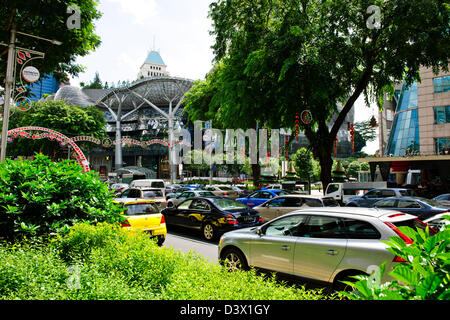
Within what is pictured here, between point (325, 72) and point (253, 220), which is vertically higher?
point (325, 72)

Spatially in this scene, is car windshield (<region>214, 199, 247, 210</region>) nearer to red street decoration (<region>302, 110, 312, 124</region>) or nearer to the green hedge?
the green hedge

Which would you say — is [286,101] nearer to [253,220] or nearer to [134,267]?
[253,220]

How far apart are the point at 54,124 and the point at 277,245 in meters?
44.0

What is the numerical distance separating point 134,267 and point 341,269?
3.24m

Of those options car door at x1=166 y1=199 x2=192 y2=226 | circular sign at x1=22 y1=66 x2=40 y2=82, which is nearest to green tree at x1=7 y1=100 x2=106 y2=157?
circular sign at x1=22 y1=66 x2=40 y2=82

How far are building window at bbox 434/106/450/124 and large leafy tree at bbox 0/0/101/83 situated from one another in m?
35.1

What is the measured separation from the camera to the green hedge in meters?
2.65

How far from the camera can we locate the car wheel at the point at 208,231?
10328 mm

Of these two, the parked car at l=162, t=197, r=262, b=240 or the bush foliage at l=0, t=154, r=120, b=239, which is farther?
the parked car at l=162, t=197, r=262, b=240

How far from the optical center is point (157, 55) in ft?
573

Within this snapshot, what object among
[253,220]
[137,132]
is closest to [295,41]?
[253,220]

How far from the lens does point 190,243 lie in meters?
10.2

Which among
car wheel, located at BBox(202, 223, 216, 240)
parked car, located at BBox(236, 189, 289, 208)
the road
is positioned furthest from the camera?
parked car, located at BBox(236, 189, 289, 208)
